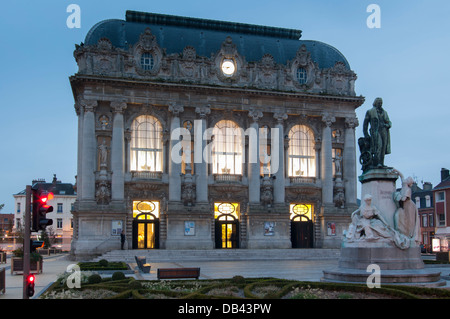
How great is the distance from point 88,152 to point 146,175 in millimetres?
5673

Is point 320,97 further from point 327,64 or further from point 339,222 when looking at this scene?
point 339,222

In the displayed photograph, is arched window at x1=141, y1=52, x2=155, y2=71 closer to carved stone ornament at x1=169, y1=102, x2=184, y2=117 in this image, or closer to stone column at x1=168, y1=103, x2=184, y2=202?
carved stone ornament at x1=169, y1=102, x2=184, y2=117

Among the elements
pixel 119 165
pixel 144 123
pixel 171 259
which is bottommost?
pixel 171 259

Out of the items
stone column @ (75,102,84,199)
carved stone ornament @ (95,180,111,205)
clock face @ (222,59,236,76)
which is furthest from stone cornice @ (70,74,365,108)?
carved stone ornament @ (95,180,111,205)

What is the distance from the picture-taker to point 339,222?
55.7 metres

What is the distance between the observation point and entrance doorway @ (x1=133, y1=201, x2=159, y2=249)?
51688 mm

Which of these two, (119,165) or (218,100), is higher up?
(218,100)

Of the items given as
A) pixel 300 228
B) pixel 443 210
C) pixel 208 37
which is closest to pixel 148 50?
pixel 208 37

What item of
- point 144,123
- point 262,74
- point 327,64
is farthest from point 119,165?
point 327,64

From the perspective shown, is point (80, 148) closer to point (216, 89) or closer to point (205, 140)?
point (205, 140)

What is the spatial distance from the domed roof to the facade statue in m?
32.7

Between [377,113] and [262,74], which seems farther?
[262,74]

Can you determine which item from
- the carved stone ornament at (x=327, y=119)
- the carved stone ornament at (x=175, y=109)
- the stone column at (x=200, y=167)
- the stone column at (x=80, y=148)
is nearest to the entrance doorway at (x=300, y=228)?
the carved stone ornament at (x=327, y=119)
